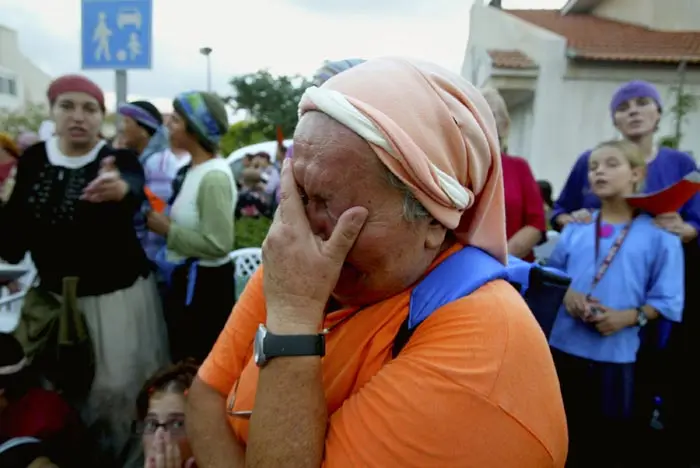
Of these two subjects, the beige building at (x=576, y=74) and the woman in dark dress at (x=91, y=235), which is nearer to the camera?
the woman in dark dress at (x=91, y=235)

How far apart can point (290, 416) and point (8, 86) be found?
40.6 m

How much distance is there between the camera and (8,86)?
35.2 meters

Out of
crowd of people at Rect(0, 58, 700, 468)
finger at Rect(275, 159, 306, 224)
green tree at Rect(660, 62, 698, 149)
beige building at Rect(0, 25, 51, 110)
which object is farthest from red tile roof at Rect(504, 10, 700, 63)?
beige building at Rect(0, 25, 51, 110)

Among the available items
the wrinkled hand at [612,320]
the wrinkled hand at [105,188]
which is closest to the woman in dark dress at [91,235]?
the wrinkled hand at [105,188]

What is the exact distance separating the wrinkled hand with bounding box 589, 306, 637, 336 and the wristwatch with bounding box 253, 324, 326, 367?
6.77 ft

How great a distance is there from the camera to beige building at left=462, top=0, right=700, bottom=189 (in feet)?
40.7

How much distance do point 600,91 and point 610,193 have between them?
10.9 metres

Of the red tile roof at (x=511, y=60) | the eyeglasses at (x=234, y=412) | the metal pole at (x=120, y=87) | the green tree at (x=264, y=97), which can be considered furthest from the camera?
the green tree at (x=264, y=97)

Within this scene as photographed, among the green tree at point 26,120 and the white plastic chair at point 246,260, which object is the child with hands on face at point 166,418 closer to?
the white plastic chair at point 246,260

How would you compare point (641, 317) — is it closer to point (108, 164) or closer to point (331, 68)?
point (331, 68)

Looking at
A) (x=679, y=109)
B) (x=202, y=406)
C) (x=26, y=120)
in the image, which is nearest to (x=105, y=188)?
(x=202, y=406)

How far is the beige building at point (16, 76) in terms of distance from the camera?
113ft

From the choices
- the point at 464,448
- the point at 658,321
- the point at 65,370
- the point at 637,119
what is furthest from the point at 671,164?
the point at 65,370

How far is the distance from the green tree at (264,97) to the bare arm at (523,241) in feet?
54.2
